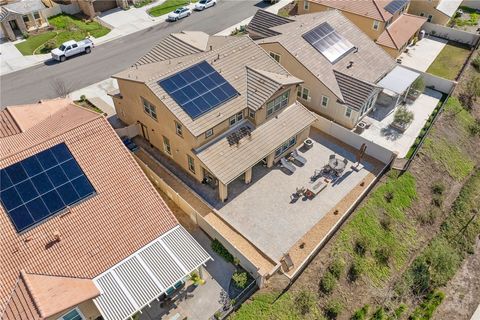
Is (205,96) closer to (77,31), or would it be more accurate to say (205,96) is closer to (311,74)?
(311,74)

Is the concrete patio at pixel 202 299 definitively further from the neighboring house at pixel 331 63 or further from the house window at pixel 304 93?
the house window at pixel 304 93

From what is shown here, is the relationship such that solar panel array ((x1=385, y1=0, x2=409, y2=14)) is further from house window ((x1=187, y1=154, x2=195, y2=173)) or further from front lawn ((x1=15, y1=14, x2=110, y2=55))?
front lawn ((x1=15, y1=14, x2=110, y2=55))

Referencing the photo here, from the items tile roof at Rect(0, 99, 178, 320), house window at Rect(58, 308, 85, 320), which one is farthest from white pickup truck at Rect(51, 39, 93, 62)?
house window at Rect(58, 308, 85, 320)

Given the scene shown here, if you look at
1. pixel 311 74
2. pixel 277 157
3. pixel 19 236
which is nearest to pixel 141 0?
pixel 311 74

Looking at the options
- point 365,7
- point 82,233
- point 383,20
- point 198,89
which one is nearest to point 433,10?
point 365,7

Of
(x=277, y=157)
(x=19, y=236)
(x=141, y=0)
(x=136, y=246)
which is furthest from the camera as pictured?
(x=141, y=0)

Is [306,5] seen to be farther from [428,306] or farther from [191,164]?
[428,306]
